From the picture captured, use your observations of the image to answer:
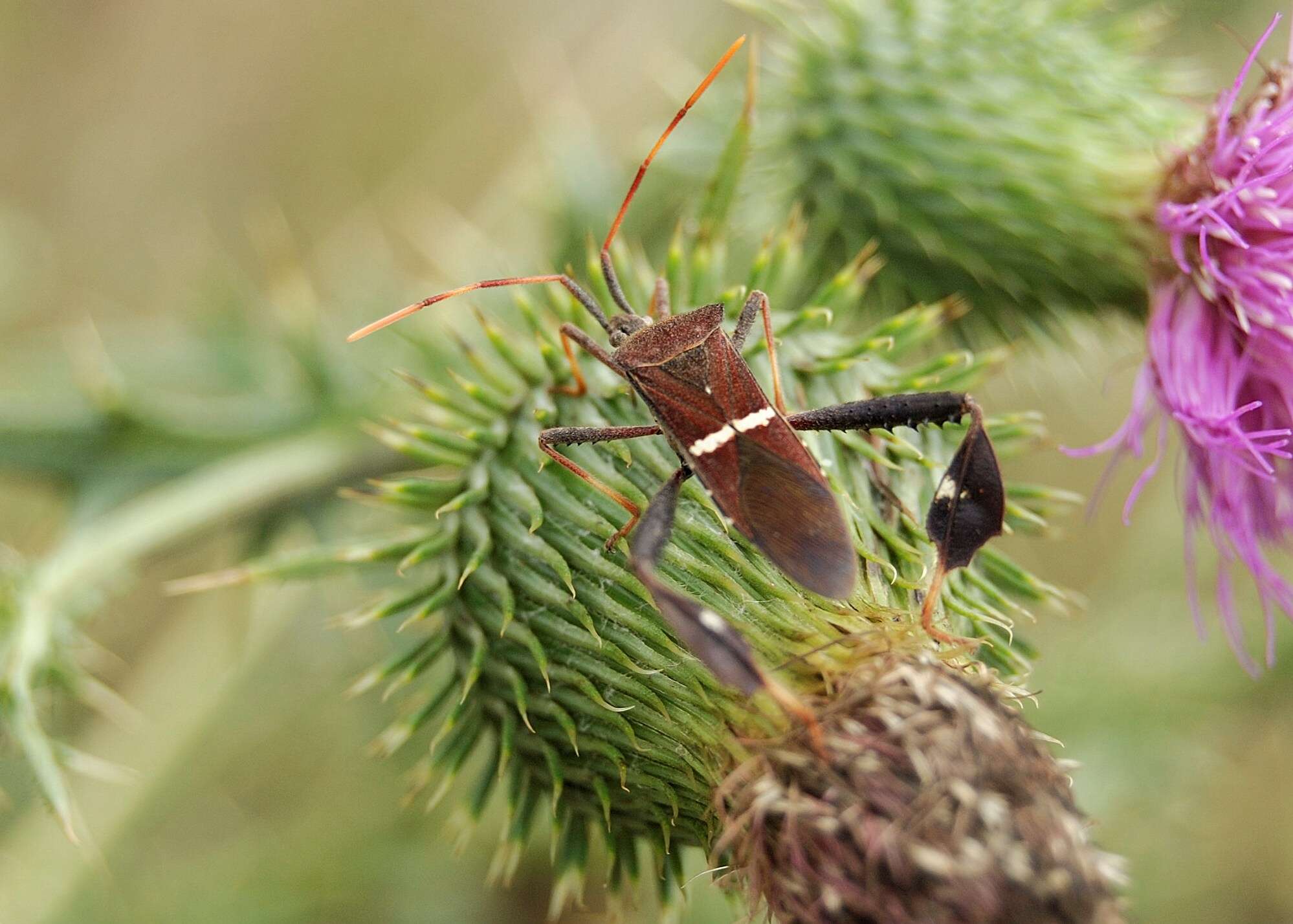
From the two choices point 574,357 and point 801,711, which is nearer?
point 801,711

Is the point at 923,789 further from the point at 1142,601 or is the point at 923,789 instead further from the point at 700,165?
the point at 1142,601

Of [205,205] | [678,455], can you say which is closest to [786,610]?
[678,455]

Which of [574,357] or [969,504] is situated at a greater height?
[574,357]

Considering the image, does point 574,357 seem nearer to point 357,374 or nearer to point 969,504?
point 969,504

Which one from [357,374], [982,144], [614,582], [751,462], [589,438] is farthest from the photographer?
[357,374]

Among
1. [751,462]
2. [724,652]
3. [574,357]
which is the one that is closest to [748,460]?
[751,462]

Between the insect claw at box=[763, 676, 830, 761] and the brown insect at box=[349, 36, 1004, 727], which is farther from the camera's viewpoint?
the brown insect at box=[349, 36, 1004, 727]

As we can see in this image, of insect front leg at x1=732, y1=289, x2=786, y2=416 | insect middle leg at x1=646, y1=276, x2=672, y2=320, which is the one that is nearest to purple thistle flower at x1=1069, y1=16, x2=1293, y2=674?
insect front leg at x1=732, y1=289, x2=786, y2=416

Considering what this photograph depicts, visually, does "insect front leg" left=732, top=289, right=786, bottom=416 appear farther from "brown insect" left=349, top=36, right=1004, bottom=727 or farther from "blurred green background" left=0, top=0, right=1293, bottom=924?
"blurred green background" left=0, top=0, right=1293, bottom=924

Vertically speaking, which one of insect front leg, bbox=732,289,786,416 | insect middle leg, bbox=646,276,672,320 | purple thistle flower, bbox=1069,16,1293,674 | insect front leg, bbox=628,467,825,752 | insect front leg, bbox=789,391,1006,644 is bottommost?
purple thistle flower, bbox=1069,16,1293,674
